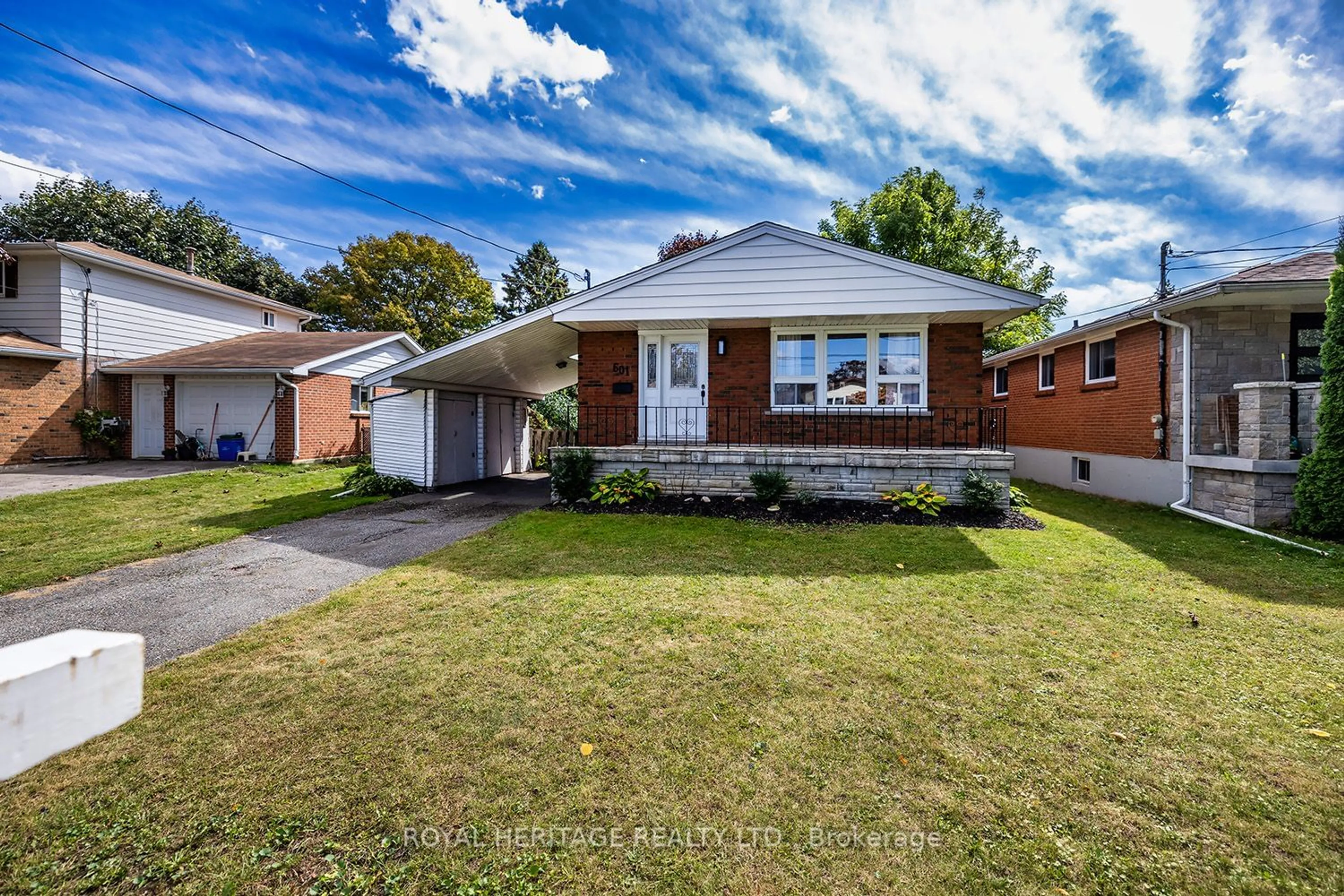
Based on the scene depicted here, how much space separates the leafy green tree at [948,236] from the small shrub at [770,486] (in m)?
16.7

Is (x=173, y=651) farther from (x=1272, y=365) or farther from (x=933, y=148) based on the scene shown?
(x=933, y=148)

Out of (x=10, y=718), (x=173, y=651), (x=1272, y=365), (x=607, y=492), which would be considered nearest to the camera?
(x=10, y=718)

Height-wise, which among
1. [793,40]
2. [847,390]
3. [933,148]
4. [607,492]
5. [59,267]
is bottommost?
[607,492]

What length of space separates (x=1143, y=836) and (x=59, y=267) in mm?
24197

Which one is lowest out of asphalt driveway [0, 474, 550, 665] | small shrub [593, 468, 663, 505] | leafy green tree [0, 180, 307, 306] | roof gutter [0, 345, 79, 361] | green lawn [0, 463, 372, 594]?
asphalt driveway [0, 474, 550, 665]

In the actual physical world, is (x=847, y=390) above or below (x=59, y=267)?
below

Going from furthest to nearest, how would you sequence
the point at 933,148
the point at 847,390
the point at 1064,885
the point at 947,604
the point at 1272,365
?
1. the point at 933,148
2. the point at 847,390
3. the point at 1272,365
4. the point at 947,604
5. the point at 1064,885

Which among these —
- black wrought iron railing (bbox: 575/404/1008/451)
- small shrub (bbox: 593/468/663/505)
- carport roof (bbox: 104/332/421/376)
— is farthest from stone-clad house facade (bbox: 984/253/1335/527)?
carport roof (bbox: 104/332/421/376)

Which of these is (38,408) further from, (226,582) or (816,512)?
(816,512)

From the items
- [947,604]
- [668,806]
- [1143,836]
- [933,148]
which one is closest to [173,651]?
[668,806]

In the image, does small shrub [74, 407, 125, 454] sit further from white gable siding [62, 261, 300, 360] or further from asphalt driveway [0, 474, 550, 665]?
asphalt driveway [0, 474, 550, 665]

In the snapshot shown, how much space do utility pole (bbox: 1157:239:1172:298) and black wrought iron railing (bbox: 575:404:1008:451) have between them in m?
18.3

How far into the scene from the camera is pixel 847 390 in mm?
10383

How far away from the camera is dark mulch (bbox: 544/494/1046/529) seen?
8.22 metres
